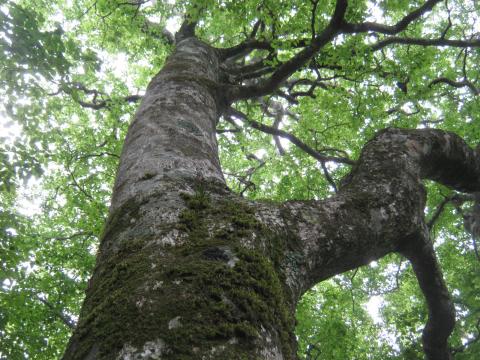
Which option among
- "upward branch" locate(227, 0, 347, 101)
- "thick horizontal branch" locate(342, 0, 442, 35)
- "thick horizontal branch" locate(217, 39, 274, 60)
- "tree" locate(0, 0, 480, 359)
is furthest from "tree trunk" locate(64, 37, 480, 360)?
"thick horizontal branch" locate(217, 39, 274, 60)

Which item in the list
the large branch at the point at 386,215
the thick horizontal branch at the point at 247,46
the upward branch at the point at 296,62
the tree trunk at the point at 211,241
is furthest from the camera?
the thick horizontal branch at the point at 247,46

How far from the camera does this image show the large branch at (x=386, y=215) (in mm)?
2221

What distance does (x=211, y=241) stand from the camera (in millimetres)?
1778

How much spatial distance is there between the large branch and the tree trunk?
11 millimetres

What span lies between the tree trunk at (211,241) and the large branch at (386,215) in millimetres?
11

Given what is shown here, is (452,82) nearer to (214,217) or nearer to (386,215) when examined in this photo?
(386,215)

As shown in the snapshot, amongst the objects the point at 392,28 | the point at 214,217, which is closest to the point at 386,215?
the point at 214,217

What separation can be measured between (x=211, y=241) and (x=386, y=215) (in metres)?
1.48

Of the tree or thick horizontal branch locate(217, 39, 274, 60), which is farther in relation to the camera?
thick horizontal branch locate(217, 39, 274, 60)

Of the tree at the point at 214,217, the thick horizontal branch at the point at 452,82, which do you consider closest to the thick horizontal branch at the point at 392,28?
the tree at the point at 214,217

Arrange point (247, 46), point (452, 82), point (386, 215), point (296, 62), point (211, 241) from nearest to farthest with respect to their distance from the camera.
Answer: point (211, 241), point (386, 215), point (296, 62), point (247, 46), point (452, 82)

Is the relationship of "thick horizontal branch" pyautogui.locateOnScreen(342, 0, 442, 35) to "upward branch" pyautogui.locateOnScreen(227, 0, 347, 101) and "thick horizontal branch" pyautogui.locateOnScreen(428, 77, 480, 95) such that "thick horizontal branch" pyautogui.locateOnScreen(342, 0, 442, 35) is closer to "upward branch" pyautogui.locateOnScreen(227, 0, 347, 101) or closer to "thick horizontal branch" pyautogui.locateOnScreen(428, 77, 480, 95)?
"upward branch" pyautogui.locateOnScreen(227, 0, 347, 101)

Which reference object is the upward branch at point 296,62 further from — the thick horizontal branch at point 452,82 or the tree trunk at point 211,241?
the thick horizontal branch at point 452,82

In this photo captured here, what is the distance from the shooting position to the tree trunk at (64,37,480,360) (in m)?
1.34
